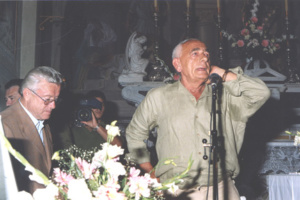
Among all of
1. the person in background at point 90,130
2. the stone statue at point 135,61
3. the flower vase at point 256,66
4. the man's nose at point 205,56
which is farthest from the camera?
the flower vase at point 256,66

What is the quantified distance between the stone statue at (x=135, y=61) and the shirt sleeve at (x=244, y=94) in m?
2.11

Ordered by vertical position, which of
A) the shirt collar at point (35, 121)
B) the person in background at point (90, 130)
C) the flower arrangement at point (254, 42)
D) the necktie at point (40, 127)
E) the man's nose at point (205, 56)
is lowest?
the person in background at point (90, 130)

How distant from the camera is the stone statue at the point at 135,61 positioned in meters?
4.95

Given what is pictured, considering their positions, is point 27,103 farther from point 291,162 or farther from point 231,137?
point 291,162

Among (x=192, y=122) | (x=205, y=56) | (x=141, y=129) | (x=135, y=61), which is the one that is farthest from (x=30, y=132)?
(x=135, y=61)

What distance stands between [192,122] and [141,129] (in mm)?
411

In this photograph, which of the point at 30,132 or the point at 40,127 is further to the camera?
the point at 40,127

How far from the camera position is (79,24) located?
9.43 meters

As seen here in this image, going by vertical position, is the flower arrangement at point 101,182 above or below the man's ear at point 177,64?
below

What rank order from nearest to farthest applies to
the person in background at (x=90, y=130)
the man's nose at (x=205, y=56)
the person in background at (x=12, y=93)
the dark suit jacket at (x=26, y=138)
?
the dark suit jacket at (x=26, y=138) → the man's nose at (x=205, y=56) → the person in background at (x=12, y=93) → the person in background at (x=90, y=130)

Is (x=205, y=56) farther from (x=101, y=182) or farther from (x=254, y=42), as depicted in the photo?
(x=254, y=42)

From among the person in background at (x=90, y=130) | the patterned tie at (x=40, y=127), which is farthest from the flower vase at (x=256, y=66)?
the patterned tie at (x=40, y=127)

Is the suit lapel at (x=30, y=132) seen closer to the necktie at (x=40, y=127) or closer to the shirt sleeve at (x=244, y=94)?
the necktie at (x=40, y=127)

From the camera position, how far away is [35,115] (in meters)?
2.85
